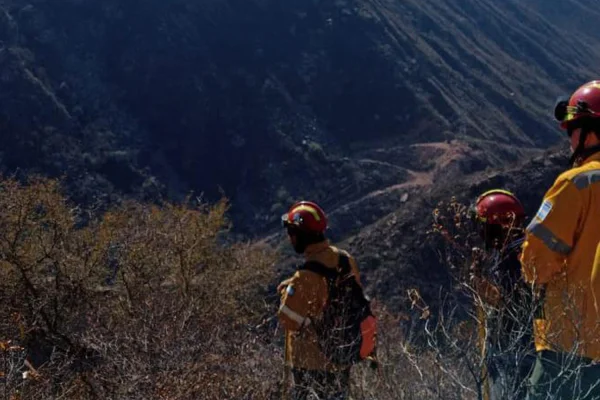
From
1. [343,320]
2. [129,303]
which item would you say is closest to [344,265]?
[343,320]

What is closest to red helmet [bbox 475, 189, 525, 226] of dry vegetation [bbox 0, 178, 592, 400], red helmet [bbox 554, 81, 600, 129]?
dry vegetation [bbox 0, 178, 592, 400]

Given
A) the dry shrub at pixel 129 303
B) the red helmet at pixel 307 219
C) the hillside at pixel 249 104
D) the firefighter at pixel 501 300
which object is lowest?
the hillside at pixel 249 104

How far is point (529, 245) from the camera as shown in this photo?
7.36 feet

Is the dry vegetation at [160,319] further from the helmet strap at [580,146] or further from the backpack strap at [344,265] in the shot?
the helmet strap at [580,146]

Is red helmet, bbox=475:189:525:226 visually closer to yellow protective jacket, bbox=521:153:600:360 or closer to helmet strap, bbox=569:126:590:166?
helmet strap, bbox=569:126:590:166

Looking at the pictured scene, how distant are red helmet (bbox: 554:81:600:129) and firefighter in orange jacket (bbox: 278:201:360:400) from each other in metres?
1.39

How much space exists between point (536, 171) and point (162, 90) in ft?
69.4

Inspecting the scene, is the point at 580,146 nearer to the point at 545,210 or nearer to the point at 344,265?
the point at 545,210

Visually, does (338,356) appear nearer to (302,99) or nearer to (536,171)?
(536,171)

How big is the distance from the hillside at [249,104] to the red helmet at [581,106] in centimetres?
2420

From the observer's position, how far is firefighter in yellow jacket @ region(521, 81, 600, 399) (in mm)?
2172

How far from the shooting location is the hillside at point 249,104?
28.9 metres

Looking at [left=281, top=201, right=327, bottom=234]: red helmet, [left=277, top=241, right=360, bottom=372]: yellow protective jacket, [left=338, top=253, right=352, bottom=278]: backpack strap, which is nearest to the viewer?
[left=277, top=241, right=360, bottom=372]: yellow protective jacket

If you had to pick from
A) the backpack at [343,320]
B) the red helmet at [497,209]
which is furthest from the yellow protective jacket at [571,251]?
the backpack at [343,320]
